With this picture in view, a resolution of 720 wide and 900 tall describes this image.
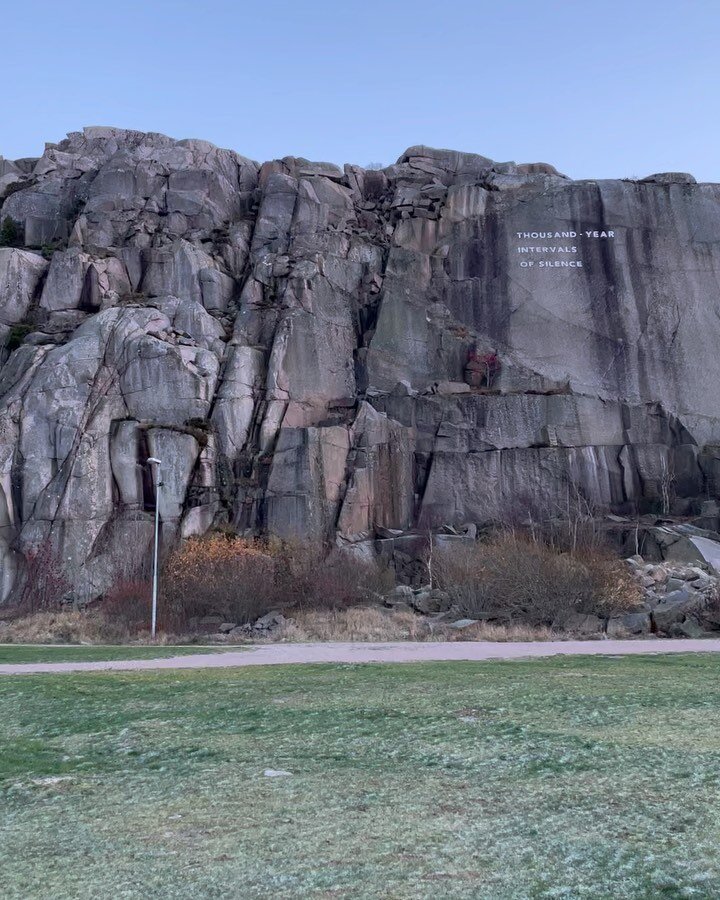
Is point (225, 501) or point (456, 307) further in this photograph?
point (456, 307)

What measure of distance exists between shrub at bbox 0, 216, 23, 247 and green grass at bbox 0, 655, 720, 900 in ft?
153

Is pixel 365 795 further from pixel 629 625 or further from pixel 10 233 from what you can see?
pixel 10 233

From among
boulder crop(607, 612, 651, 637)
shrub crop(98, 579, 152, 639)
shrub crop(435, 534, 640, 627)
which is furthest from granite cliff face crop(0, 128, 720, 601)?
boulder crop(607, 612, 651, 637)

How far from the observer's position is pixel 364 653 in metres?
17.9

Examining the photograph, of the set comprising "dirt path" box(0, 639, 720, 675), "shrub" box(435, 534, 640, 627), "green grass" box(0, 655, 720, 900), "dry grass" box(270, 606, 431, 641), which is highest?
"shrub" box(435, 534, 640, 627)

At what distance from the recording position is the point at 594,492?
132 ft

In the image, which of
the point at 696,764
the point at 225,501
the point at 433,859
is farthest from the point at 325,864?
the point at 225,501

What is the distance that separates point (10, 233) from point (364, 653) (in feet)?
140

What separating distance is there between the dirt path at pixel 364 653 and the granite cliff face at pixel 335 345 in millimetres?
17174

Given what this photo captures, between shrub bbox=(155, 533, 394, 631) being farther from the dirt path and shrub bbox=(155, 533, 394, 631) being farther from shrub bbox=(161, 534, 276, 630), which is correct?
the dirt path

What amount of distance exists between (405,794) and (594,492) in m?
36.3

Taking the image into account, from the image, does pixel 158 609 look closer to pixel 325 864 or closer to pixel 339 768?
pixel 339 768

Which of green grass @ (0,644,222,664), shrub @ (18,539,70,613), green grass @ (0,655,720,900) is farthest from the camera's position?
shrub @ (18,539,70,613)

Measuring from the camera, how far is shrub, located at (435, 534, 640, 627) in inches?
1070
